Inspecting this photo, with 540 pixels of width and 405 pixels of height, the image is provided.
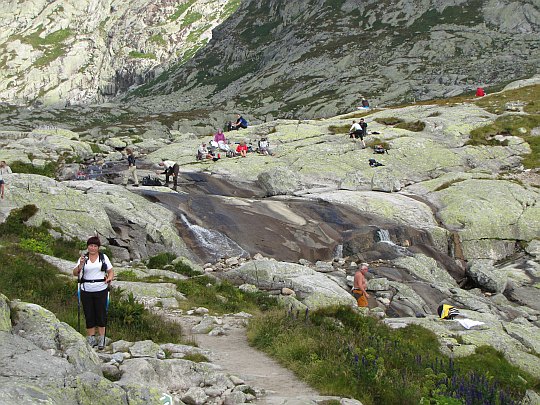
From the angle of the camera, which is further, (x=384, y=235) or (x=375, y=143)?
(x=375, y=143)

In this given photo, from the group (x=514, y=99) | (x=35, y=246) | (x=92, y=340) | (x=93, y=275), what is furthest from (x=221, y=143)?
(x=514, y=99)

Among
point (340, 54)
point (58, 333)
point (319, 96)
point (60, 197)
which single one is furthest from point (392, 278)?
point (340, 54)

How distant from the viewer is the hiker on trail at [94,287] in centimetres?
1100

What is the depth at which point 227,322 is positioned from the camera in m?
16.0

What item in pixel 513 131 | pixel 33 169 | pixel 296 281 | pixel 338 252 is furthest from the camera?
pixel 513 131

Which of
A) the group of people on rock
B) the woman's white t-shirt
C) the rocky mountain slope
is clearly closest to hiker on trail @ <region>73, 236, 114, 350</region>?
the woman's white t-shirt

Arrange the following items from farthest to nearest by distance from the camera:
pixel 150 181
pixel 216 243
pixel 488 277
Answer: pixel 150 181, pixel 488 277, pixel 216 243

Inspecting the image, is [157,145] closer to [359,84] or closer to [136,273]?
[136,273]

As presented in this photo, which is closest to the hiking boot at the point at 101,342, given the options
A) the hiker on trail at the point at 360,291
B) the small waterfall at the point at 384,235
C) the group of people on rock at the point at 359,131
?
the hiker on trail at the point at 360,291

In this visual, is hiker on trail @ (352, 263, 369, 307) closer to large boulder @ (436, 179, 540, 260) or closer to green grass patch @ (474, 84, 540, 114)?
large boulder @ (436, 179, 540, 260)

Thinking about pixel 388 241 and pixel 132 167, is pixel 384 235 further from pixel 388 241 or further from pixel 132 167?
pixel 132 167

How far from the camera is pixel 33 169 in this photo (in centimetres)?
4319

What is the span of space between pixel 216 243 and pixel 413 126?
38430 millimetres

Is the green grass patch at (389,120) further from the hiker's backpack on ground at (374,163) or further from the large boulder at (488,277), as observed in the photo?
the large boulder at (488,277)
